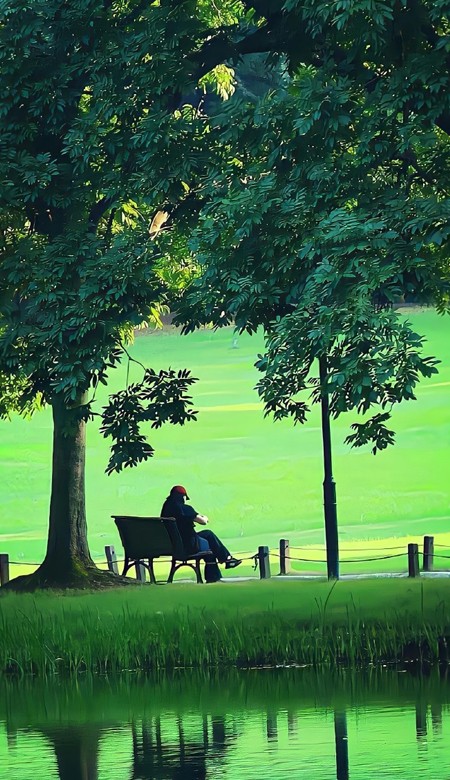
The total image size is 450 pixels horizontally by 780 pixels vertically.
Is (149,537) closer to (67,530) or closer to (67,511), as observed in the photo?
(67,530)

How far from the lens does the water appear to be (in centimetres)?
1050

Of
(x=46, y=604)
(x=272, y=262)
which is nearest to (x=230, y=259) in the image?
(x=272, y=262)

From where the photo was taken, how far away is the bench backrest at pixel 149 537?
24.3 m

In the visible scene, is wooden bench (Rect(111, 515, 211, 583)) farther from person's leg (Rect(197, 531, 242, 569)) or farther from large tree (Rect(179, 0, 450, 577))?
large tree (Rect(179, 0, 450, 577))

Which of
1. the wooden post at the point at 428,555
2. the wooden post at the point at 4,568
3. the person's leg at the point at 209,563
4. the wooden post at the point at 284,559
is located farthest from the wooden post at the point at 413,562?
the wooden post at the point at 4,568

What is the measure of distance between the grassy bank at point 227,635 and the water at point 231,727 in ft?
2.55

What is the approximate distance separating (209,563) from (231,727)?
42.4 feet

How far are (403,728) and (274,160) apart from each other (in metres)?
→ 8.63

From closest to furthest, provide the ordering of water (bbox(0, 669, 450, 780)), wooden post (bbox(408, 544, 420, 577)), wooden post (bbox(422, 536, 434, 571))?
water (bbox(0, 669, 450, 780)) → wooden post (bbox(408, 544, 420, 577)) → wooden post (bbox(422, 536, 434, 571))

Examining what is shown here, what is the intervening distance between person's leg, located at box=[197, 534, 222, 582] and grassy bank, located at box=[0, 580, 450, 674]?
4.10 m

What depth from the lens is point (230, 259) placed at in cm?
1948

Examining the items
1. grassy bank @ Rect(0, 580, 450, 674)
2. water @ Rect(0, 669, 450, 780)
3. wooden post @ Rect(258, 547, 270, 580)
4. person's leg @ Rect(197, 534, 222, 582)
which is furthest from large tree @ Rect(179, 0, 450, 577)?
wooden post @ Rect(258, 547, 270, 580)

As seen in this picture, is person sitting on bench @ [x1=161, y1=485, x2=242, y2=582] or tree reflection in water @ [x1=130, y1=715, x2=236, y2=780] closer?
tree reflection in water @ [x1=130, y1=715, x2=236, y2=780]

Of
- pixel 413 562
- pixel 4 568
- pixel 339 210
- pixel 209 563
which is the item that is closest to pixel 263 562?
pixel 413 562
